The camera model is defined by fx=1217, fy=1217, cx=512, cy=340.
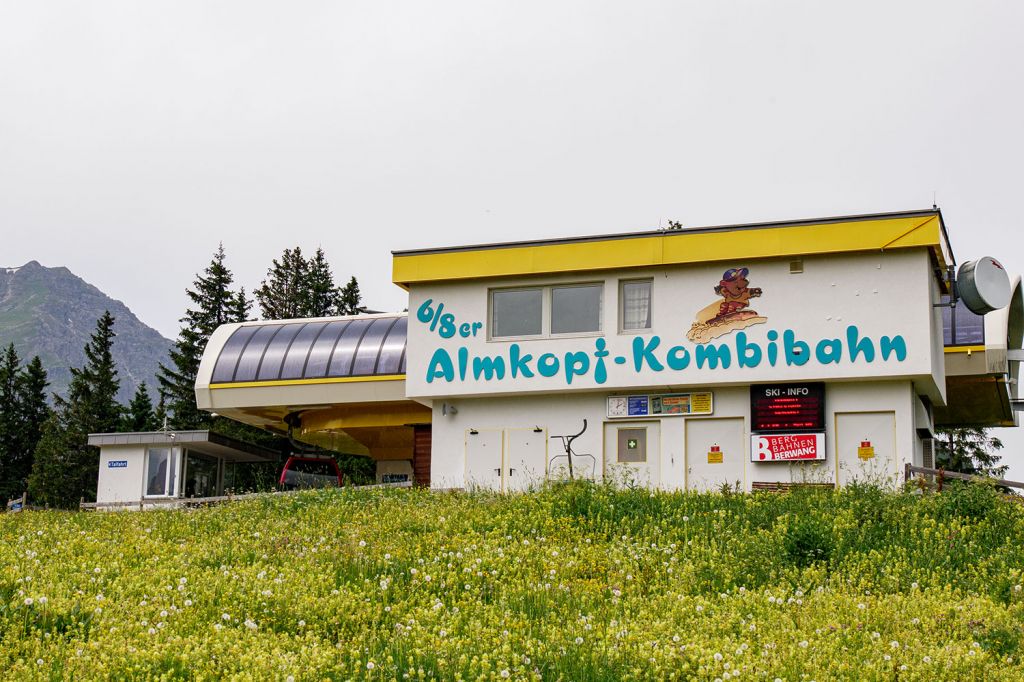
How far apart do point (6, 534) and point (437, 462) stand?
10.2 m

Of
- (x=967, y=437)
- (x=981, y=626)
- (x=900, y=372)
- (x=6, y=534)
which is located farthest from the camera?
(x=967, y=437)

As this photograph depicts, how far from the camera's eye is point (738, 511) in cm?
2041

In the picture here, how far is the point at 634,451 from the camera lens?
1031 inches

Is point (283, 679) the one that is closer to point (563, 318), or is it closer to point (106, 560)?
point (106, 560)

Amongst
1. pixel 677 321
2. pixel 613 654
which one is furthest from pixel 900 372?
pixel 613 654

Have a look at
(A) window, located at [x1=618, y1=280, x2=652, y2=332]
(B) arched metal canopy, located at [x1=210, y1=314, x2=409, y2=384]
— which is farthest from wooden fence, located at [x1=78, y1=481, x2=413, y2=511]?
(A) window, located at [x1=618, y1=280, x2=652, y2=332]

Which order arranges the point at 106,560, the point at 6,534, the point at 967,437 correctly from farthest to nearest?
the point at 967,437 < the point at 6,534 < the point at 106,560

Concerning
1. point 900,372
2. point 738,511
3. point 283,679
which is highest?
point 900,372

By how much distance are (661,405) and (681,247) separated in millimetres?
3428

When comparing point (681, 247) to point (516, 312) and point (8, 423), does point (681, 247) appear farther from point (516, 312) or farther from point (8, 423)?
point (8, 423)

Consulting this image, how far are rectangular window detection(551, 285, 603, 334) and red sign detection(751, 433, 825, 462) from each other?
435 centimetres

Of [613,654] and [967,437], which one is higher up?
[967,437]

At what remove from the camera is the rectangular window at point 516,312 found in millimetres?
27375

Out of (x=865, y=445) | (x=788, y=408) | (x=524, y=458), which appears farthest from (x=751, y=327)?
(x=524, y=458)
